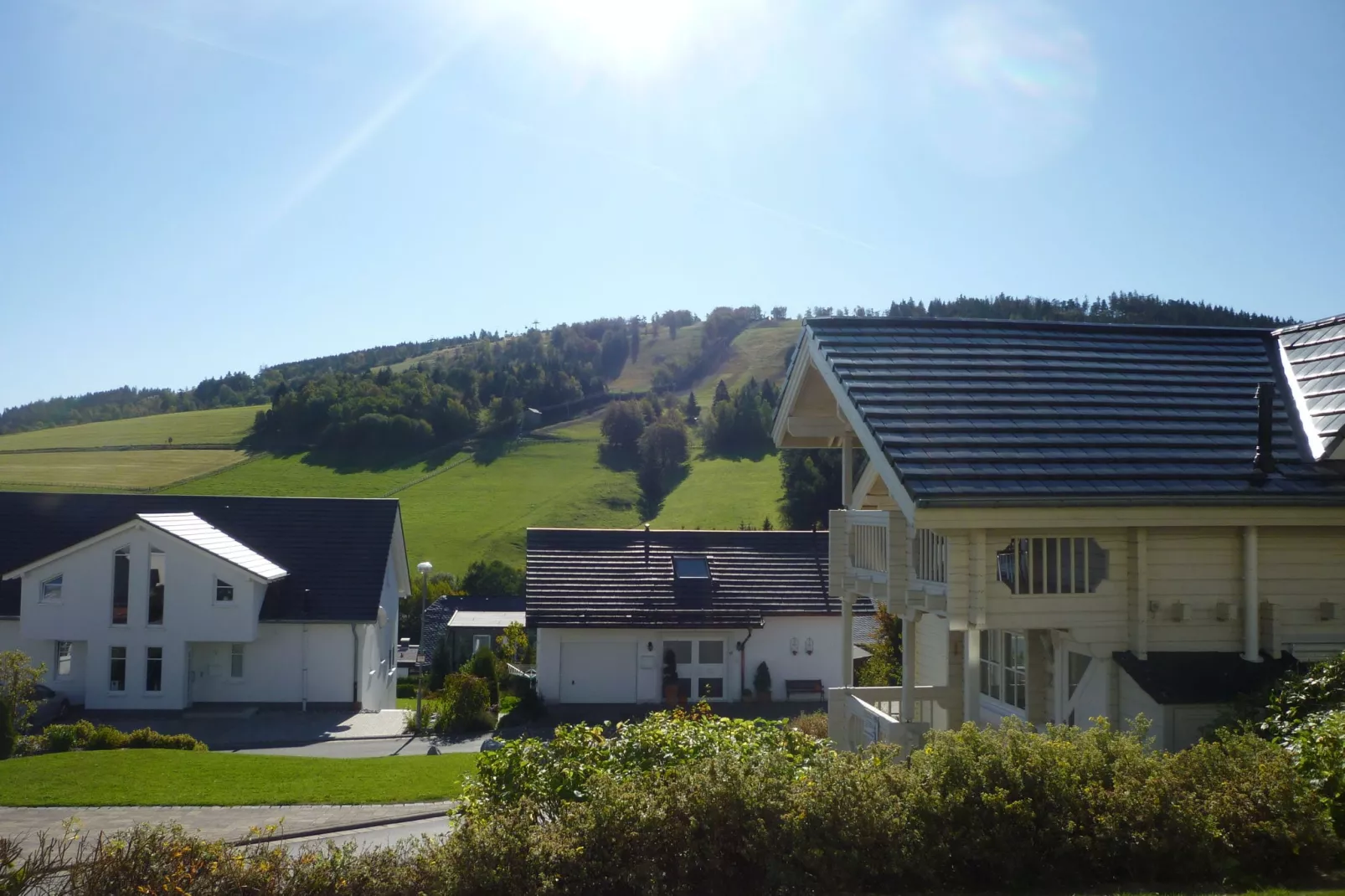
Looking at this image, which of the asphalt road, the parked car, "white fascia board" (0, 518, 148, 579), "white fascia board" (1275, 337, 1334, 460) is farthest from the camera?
"white fascia board" (0, 518, 148, 579)

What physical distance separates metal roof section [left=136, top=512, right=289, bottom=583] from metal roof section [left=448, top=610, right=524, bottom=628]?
15.6 metres

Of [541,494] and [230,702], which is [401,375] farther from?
[230,702]

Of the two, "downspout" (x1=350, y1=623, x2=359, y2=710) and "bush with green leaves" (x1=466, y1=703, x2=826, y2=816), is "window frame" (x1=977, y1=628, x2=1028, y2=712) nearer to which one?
"bush with green leaves" (x1=466, y1=703, x2=826, y2=816)

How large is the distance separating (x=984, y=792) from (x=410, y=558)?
6469 cm

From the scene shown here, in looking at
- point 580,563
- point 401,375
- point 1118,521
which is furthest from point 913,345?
point 401,375

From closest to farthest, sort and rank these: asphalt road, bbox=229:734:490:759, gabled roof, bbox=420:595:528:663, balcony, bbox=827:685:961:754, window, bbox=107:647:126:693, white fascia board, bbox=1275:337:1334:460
A: balcony, bbox=827:685:961:754
white fascia board, bbox=1275:337:1334:460
asphalt road, bbox=229:734:490:759
window, bbox=107:647:126:693
gabled roof, bbox=420:595:528:663

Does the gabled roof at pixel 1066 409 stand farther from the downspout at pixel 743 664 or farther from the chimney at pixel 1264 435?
the downspout at pixel 743 664

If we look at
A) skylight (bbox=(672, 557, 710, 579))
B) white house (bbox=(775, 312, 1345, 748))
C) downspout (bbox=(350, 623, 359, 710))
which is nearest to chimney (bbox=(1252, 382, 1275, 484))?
white house (bbox=(775, 312, 1345, 748))

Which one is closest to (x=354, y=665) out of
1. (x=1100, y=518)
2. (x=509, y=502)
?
(x=1100, y=518)

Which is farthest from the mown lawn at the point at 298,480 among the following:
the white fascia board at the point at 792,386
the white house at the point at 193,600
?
the white fascia board at the point at 792,386

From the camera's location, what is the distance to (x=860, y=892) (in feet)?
21.5

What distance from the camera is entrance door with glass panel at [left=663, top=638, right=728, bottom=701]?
95.9 feet

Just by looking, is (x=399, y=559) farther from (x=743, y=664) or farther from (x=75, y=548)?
(x=743, y=664)

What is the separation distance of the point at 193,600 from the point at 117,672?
2994 mm
